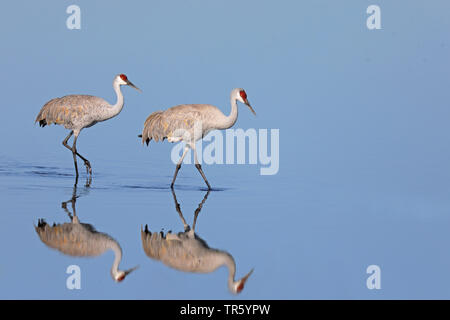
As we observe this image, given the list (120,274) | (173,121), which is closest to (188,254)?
(120,274)

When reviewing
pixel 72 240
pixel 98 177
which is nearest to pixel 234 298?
pixel 72 240

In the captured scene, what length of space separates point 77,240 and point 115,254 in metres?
0.77

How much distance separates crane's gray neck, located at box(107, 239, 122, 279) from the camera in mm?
9845

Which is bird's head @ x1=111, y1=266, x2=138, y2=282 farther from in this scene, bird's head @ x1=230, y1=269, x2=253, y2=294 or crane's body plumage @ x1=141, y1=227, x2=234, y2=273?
bird's head @ x1=230, y1=269, x2=253, y2=294

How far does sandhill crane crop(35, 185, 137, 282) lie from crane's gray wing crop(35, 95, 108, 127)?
5.96 meters

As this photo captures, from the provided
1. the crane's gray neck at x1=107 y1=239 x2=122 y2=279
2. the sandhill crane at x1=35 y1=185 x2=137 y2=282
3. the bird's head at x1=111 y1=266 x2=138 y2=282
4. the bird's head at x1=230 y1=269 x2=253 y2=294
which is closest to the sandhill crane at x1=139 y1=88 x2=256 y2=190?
the sandhill crane at x1=35 y1=185 x2=137 y2=282

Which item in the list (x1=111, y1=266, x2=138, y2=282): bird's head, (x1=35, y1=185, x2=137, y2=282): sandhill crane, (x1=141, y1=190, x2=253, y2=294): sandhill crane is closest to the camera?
(x1=111, y1=266, x2=138, y2=282): bird's head

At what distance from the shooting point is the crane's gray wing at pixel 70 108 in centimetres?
1777

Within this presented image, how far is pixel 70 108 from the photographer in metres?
17.8

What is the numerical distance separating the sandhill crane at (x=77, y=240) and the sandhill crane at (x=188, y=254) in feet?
1.52

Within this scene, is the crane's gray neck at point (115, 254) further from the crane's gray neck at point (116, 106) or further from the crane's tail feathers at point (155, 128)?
the crane's gray neck at point (116, 106)

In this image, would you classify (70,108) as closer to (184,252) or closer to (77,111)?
(77,111)

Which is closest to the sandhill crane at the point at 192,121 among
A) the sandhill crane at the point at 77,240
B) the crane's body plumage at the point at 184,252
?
the sandhill crane at the point at 77,240

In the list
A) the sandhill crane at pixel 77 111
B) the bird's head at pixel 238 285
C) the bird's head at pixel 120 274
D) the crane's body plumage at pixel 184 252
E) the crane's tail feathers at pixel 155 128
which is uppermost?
the sandhill crane at pixel 77 111
